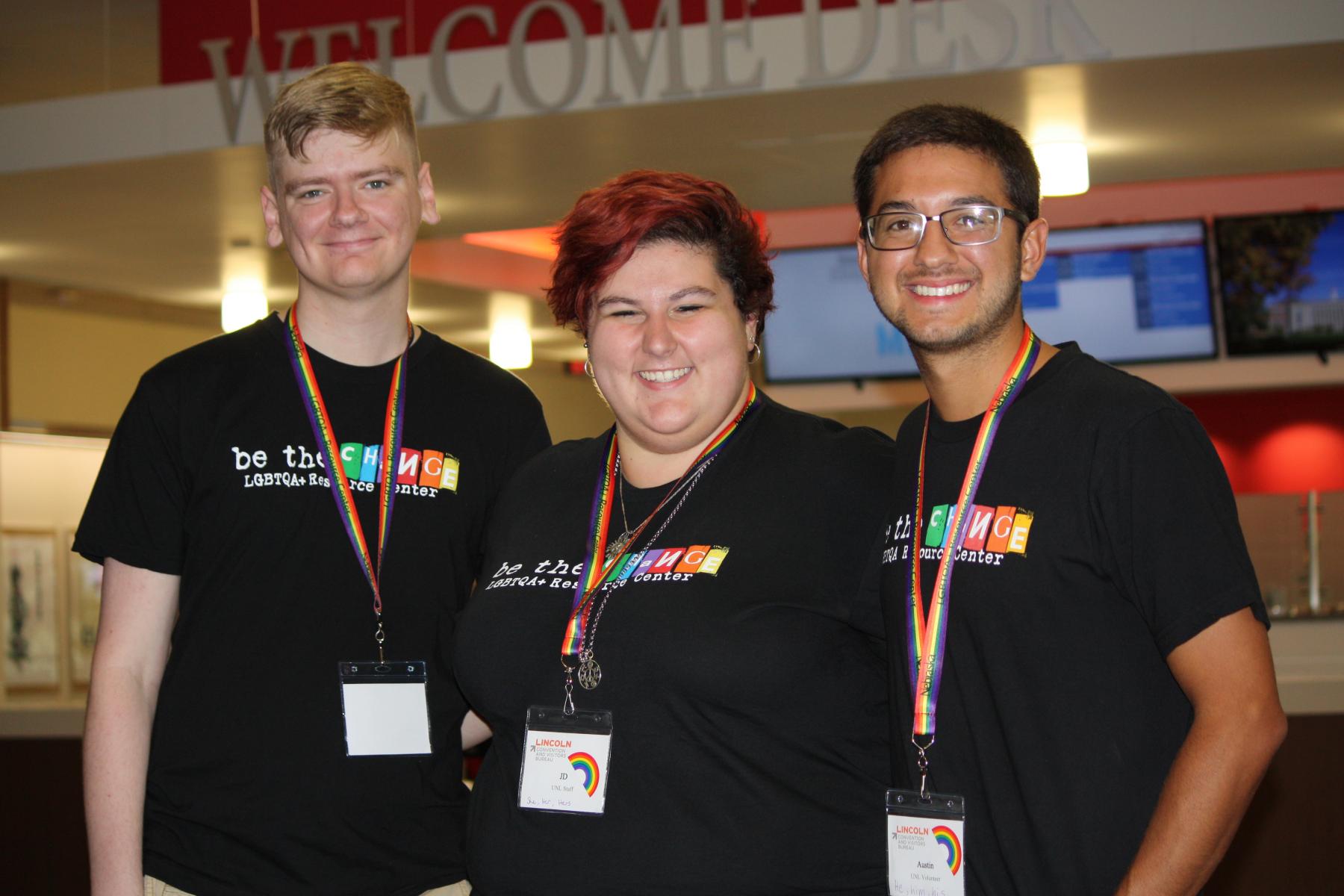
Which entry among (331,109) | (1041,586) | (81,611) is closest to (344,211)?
(331,109)

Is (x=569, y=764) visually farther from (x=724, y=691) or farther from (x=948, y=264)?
(x=948, y=264)

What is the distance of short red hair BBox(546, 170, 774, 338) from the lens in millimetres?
2004

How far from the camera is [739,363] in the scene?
204 cm

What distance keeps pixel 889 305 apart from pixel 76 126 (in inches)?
169

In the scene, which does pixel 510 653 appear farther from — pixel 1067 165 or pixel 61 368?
pixel 61 368

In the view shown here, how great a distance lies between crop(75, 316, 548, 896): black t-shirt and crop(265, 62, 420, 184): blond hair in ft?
1.08

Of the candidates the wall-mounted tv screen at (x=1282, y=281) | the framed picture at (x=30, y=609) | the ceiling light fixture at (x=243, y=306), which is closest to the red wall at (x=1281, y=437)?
the wall-mounted tv screen at (x=1282, y=281)

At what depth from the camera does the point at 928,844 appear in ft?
5.67

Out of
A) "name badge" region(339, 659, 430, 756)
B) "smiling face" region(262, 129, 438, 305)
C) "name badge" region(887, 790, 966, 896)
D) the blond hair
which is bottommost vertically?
"name badge" region(887, 790, 966, 896)

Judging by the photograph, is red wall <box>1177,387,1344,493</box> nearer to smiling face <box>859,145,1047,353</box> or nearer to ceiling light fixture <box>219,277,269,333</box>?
ceiling light fixture <box>219,277,269,333</box>

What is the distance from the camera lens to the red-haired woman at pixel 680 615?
1795 mm

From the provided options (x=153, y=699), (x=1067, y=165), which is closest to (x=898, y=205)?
(x=153, y=699)

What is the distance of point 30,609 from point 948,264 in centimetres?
670

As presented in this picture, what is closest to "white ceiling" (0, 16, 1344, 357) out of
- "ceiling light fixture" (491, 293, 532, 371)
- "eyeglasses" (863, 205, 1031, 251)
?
"ceiling light fixture" (491, 293, 532, 371)
